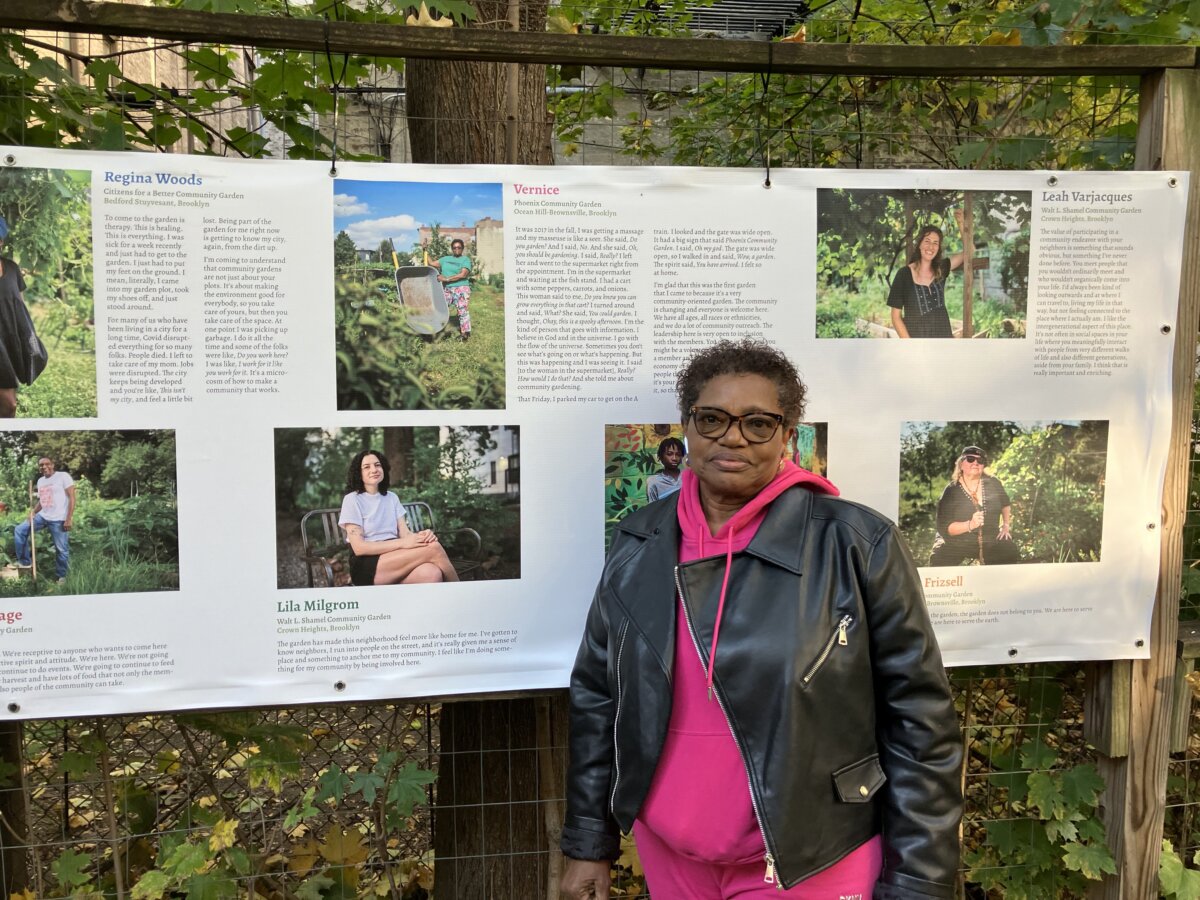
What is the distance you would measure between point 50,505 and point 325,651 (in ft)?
2.58

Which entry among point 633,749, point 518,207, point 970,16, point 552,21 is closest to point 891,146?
point 970,16

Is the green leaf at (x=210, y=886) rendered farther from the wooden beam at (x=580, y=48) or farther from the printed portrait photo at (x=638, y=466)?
the wooden beam at (x=580, y=48)

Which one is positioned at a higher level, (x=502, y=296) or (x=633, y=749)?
(x=502, y=296)

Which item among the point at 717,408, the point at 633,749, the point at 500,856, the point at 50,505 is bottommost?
the point at 500,856

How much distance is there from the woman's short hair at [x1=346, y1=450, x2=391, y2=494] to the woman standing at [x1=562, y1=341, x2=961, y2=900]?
0.75 metres

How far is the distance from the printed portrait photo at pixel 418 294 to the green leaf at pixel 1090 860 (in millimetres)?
2313

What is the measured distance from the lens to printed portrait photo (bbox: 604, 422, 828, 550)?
2.41m

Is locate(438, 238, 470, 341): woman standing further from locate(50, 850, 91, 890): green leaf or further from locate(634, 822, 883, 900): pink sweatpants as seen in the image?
locate(50, 850, 91, 890): green leaf

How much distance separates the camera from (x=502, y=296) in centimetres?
233

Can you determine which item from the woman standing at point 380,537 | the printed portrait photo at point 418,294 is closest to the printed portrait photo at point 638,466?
the printed portrait photo at point 418,294

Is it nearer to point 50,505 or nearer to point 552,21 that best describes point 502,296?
point 50,505

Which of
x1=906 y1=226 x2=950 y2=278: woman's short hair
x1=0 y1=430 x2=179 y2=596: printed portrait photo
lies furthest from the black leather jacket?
x1=0 y1=430 x2=179 y2=596: printed portrait photo

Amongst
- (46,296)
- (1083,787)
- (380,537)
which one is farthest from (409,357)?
(1083,787)

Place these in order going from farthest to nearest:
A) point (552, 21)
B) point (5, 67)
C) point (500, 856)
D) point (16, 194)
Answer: point (552, 21) < point (500, 856) < point (5, 67) < point (16, 194)
